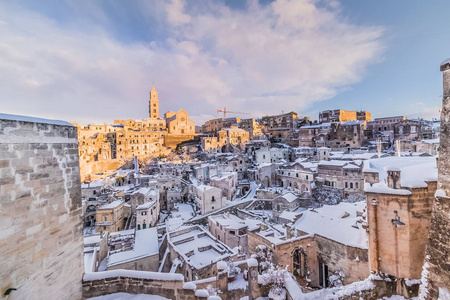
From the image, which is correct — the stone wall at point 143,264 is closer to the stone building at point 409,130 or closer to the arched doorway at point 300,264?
the arched doorway at point 300,264

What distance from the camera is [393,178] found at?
256 inches

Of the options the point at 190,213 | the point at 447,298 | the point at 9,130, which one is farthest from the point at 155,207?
the point at 447,298

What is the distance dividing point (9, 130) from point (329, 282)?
1504 centimetres

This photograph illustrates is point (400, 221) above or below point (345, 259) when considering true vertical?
above

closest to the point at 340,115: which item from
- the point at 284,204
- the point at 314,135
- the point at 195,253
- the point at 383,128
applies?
the point at 383,128

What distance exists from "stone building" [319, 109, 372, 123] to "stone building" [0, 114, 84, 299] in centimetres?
6198

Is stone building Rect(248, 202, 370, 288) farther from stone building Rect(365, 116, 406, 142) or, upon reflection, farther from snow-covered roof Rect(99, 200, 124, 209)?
stone building Rect(365, 116, 406, 142)

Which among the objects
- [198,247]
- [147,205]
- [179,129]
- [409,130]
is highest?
[179,129]

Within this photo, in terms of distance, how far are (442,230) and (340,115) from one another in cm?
5834

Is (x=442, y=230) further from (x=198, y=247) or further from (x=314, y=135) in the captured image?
(x=314, y=135)

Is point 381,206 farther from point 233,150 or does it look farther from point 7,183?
point 233,150

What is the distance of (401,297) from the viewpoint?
612 centimetres

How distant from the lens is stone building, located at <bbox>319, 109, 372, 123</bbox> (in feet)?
181

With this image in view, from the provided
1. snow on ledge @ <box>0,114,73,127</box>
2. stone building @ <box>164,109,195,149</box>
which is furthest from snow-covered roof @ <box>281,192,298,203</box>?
stone building @ <box>164,109,195,149</box>
